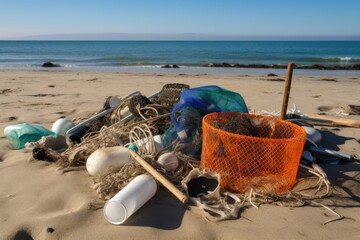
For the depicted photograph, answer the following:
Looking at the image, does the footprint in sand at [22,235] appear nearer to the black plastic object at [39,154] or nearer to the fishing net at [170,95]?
the black plastic object at [39,154]

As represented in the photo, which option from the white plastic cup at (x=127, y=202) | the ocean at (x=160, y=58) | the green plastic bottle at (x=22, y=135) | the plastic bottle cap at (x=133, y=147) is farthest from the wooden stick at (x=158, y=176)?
the ocean at (x=160, y=58)

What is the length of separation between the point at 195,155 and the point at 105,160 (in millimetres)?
834

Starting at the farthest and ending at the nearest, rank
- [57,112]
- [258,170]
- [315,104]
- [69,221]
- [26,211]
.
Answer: [315,104] < [57,112] < [258,170] < [26,211] < [69,221]

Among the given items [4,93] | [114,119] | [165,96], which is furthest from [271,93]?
[4,93]

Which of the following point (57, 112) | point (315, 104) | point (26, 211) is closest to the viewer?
point (26, 211)

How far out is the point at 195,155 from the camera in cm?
295

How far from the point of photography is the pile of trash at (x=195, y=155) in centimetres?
225

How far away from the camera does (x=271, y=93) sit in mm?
7477

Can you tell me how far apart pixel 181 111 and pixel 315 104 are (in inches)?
154

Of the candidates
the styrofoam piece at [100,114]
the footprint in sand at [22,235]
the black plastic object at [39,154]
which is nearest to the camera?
the footprint in sand at [22,235]

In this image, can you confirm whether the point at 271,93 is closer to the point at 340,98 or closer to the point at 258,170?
the point at 340,98

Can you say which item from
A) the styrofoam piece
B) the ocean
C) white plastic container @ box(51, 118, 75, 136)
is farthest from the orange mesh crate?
the ocean

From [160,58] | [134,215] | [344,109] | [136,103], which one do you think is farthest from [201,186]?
[160,58]

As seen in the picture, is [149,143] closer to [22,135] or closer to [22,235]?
[22,235]
